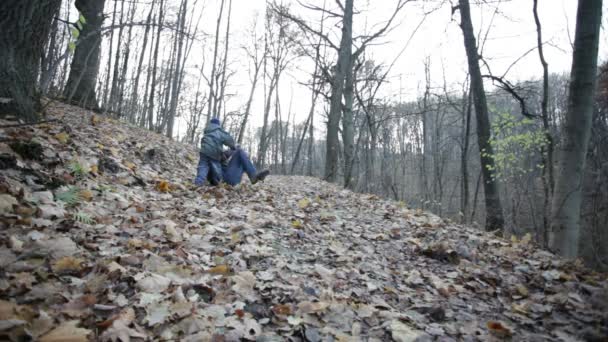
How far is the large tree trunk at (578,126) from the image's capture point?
373 centimetres

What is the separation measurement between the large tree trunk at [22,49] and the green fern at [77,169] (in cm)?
87

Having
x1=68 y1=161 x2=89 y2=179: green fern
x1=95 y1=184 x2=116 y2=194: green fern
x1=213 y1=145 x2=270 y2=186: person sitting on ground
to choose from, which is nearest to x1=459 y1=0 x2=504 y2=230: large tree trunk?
x1=213 y1=145 x2=270 y2=186: person sitting on ground

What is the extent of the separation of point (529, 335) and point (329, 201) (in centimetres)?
423

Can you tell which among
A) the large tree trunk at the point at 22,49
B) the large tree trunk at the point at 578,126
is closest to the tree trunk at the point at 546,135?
the large tree trunk at the point at 578,126

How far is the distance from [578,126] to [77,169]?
20.0ft

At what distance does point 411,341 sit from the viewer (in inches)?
72.0

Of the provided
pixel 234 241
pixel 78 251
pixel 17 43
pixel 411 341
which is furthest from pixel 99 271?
pixel 17 43

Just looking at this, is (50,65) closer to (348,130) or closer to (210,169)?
(210,169)

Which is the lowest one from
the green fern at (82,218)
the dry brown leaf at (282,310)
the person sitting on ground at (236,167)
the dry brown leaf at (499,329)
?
the dry brown leaf at (499,329)

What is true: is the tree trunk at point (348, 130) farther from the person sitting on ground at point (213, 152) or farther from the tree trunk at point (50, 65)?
the tree trunk at point (50, 65)

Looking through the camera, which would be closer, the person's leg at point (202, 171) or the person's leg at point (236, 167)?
the person's leg at point (202, 171)

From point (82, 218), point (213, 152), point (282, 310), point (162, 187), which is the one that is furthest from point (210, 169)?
point (282, 310)

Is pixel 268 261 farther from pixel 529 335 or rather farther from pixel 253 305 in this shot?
pixel 529 335

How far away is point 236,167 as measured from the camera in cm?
638
